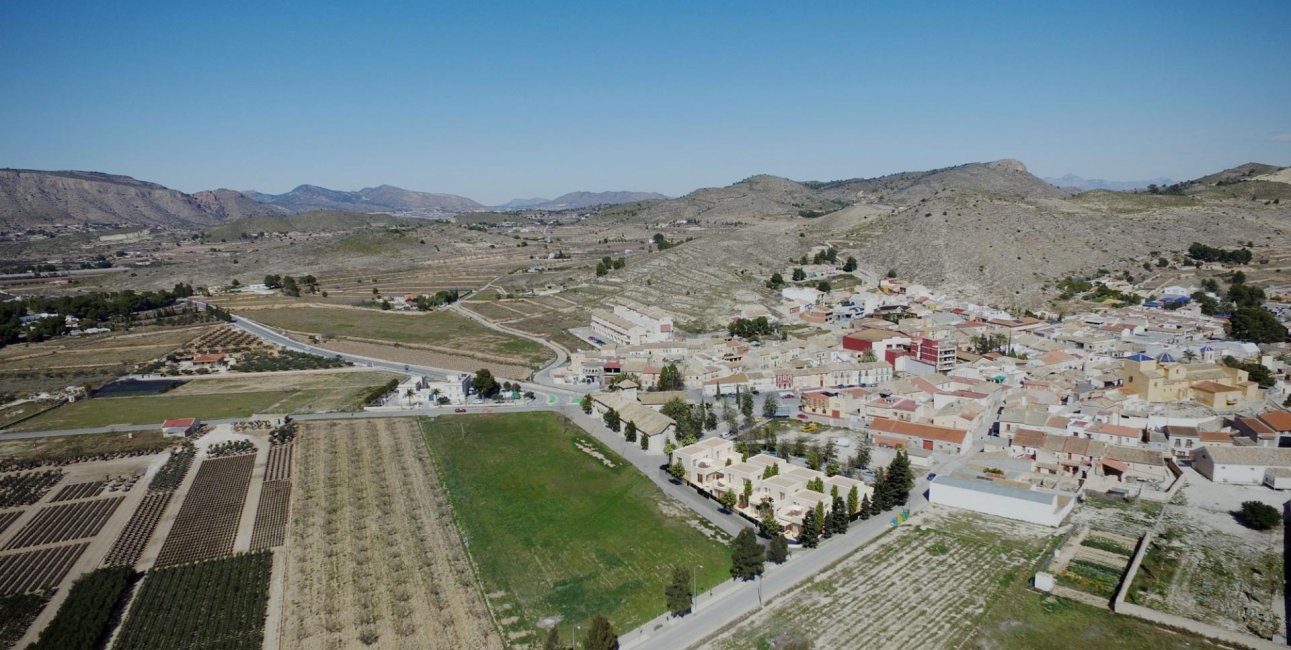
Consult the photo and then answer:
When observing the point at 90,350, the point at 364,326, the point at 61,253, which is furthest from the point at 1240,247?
the point at 61,253

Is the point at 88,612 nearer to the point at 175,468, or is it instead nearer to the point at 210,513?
the point at 210,513

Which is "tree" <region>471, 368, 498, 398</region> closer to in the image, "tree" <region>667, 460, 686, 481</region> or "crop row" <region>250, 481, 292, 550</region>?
"crop row" <region>250, 481, 292, 550</region>

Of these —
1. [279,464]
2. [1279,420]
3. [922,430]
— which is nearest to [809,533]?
[922,430]

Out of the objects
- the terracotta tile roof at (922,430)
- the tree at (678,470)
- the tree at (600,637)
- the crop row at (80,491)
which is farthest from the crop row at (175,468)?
the terracotta tile roof at (922,430)

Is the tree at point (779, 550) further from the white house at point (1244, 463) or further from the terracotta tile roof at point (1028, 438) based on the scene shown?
the white house at point (1244, 463)

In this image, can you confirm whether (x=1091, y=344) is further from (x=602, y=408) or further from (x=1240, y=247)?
(x=1240, y=247)

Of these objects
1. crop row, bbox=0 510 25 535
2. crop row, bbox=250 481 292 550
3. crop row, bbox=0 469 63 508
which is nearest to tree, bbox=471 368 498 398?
crop row, bbox=250 481 292 550
